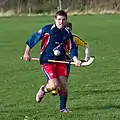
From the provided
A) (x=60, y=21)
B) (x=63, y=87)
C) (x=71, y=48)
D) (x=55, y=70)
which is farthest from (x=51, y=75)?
(x=60, y=21)

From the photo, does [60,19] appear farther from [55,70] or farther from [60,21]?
[55,70]

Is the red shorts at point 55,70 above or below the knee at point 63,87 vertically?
above

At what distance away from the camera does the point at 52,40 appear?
9195 millimetres

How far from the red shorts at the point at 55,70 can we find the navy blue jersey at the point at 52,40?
0.37ft

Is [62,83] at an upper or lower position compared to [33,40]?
lower

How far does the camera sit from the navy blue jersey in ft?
30.0

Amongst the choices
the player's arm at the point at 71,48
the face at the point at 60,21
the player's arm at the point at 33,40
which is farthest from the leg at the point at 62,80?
the face at the point at 60,21

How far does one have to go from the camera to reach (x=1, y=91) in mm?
12188

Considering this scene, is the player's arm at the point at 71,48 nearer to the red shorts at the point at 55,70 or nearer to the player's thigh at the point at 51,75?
the red shorts at the point at 55,70

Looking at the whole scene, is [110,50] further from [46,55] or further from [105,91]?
[46,55]

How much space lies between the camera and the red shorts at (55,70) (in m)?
9.24

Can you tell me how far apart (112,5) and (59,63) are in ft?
179

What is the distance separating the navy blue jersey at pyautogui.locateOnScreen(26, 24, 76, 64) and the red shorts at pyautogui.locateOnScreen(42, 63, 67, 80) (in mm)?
114

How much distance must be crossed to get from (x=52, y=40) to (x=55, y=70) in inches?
21.2
